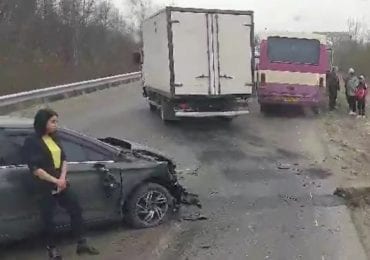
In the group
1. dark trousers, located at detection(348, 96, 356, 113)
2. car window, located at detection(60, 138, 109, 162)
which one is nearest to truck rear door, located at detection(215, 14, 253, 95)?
dark trousers, located at detection(348, 96, 356, 113)

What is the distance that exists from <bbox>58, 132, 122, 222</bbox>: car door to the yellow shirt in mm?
546

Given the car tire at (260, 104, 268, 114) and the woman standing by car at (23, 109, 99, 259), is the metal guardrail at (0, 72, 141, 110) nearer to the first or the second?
the car tire at (260, 104, 268, 114)

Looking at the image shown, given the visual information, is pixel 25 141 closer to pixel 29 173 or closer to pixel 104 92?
pixel 29 173

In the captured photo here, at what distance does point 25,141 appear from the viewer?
590cm

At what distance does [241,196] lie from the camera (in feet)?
29.0

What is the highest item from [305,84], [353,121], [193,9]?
[193,9]

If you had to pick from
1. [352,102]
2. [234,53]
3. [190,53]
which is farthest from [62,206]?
[352,102]

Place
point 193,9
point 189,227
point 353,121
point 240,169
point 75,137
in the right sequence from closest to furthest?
point 75,137, point 189,227, point 240,169, point 193,9, point 353,121

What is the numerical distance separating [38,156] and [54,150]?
0.18 m

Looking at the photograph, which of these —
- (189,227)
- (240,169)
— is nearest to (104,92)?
(240,169)

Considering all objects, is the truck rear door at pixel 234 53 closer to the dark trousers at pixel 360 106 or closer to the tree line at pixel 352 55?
the dark trousers at pixel 360 106

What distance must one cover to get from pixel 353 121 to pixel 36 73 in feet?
49.3

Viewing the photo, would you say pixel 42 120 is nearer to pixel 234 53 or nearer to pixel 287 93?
pixel 234 53

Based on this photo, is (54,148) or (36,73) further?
(36,73)
